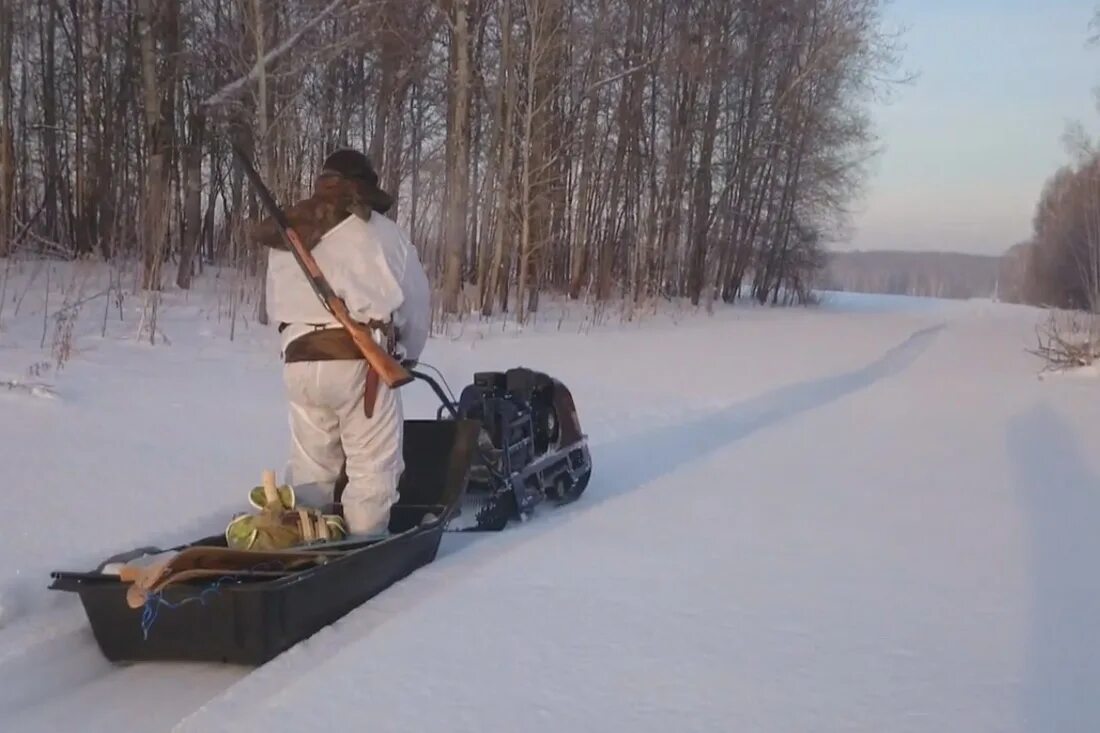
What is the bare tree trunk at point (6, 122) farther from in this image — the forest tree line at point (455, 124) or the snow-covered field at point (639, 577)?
the snow-covered field at point (639, 577)

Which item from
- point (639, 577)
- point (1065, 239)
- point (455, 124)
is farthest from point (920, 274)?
point (639, 577)

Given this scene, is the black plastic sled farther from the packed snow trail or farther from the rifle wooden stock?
the rifle wooden stock

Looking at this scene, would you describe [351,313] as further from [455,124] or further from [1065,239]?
[1065,239]

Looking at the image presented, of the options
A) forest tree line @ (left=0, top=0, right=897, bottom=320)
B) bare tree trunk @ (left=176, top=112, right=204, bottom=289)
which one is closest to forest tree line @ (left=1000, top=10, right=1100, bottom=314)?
forest tree line @ (left=0, top=0, right=897, bottom=320)

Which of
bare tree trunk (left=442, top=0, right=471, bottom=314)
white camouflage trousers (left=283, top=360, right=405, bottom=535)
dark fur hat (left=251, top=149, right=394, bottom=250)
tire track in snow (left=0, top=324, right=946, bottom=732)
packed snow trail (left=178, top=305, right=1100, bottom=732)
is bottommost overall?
tire track in snow (left=0, top=324, right=946, bottom=732)

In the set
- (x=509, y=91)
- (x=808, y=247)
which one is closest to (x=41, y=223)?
(x=509, y=91)

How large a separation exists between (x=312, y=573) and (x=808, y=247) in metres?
35.4

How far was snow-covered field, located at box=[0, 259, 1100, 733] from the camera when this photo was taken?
3045 mm

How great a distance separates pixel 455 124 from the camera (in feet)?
57.1

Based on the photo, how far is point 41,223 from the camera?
2005 centimetres

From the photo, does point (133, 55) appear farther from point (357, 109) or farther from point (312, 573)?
point (312, 573)

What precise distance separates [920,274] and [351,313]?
154 metres

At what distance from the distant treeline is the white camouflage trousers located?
122885 millimetres

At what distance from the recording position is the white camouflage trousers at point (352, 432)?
4496 millimetres
